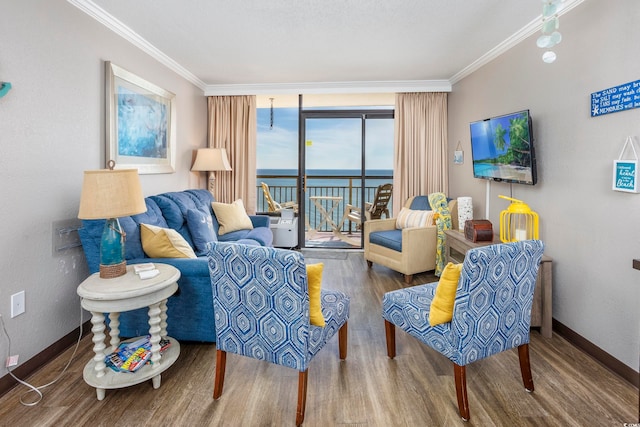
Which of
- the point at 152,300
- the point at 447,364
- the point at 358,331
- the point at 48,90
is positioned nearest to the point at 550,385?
the point at 447,364

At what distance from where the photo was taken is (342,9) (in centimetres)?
266

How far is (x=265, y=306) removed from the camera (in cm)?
169

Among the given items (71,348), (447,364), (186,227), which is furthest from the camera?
(186,227)

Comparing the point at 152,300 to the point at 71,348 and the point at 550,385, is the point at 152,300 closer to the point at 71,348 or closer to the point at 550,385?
the point at 71,348

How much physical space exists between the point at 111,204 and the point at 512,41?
3.47 m

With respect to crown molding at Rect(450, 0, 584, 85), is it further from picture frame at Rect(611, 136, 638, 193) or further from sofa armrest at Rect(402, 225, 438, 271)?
sofa armrest at Rect(402, 225, 438, 271)

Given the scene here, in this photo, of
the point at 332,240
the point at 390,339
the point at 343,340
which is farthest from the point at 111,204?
the point at 332,240

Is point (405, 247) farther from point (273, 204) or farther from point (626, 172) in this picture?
point (273, 204)

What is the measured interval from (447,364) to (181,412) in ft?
5.12

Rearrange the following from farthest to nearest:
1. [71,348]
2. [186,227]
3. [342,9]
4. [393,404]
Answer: [186,227] → [342,9] → [71,348] → [393,404]

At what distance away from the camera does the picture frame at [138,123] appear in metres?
2.89

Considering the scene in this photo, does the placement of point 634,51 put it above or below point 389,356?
above

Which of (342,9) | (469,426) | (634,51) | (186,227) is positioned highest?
(342,9)

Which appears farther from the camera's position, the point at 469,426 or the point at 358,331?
the point at 358,331
